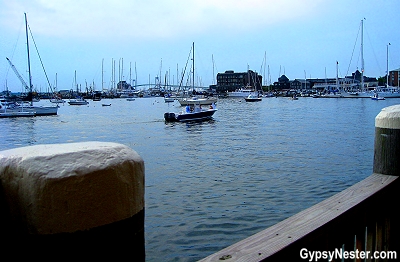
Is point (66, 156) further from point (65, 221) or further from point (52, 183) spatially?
point (65, 221)

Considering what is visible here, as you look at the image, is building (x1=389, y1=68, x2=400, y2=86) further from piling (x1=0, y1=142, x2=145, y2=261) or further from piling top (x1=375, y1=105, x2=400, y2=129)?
piling (x1=0, y1=142, x2=145, y2=261)

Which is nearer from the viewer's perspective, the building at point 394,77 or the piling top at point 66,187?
the piling top at point 66,187

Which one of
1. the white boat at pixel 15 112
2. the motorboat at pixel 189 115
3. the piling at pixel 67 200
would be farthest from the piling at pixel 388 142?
the white boat at pixel 15 112

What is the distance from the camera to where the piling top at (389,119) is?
2.98 m

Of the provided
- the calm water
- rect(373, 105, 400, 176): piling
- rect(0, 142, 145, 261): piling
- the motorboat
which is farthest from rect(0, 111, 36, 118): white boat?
rect(0, 142, 145, 261): piling

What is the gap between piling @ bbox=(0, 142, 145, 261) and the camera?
1433 mm

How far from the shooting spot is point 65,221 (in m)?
1.46

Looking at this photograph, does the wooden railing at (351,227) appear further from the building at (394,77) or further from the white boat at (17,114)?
the building at (394,77)

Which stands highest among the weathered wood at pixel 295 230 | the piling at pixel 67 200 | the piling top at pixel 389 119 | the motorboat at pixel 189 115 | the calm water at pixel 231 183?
the piling top at pixel 389 119

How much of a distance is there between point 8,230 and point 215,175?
15.0m

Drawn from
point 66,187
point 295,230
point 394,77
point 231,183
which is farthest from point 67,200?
point 394,77

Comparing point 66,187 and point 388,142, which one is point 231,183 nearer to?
point 388,142

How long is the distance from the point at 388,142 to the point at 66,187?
8.53 ft

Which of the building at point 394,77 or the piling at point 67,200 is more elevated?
the building at point 394,77
